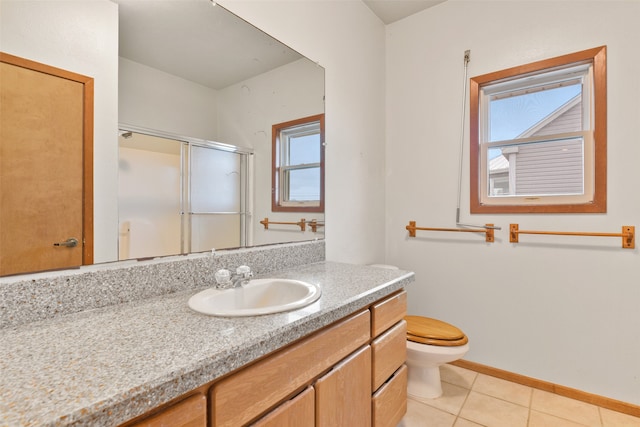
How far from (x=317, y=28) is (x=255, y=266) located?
1.43 meters

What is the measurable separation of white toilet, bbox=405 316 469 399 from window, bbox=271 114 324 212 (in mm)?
929

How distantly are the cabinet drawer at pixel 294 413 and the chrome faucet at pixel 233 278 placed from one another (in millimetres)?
450

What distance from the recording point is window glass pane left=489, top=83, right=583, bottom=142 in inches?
75.2

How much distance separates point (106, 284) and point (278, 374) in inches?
23.6

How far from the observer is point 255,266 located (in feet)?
4.65

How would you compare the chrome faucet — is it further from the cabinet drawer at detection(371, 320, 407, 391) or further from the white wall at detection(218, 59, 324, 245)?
the cabinet drawer at detection(371, 320, 407, 391)

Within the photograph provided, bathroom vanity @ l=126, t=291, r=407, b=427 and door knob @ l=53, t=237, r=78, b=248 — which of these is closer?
bathroom vanity @ l=126, t=291, r=407, b=427

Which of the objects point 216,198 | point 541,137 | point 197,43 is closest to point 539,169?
point 541,137

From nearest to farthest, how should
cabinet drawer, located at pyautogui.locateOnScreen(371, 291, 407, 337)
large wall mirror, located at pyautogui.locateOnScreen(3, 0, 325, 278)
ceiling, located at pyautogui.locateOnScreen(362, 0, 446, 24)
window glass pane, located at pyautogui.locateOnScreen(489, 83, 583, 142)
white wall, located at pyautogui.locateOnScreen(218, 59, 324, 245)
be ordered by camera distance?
1. large wall mirror, located at pyautogui.locateOnScreen(3, 0, 325, 278)
2. cabinet drawer, located at pyautogui.locateOnScreen(371, 291, 407, 337)
3. white wall, located at pyautogui.locateOnScreen(218, 59, 324, 245)
4. window glass pane, located at pyautogui.locateOnScreen(489, 83, 583, 142)
5. ceiling, located at pyautogui.locateOnScreen(362, 0, 446, 24)

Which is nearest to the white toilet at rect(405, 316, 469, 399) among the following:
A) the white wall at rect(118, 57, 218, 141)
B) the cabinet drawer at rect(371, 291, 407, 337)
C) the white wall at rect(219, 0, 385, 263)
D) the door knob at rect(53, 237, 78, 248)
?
the cabinet drawer at rect(371, 291, 407, 337)

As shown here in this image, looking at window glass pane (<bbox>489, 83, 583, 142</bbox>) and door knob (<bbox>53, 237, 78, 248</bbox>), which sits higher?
window glass pane (<bbox>489, 83, 583, 142</bbox>)

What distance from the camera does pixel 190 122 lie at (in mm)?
1254

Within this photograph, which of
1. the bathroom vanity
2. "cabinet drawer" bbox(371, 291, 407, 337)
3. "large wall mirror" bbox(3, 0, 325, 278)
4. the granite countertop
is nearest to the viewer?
the granite countertop

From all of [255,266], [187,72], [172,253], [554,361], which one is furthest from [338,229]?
[554,361]
